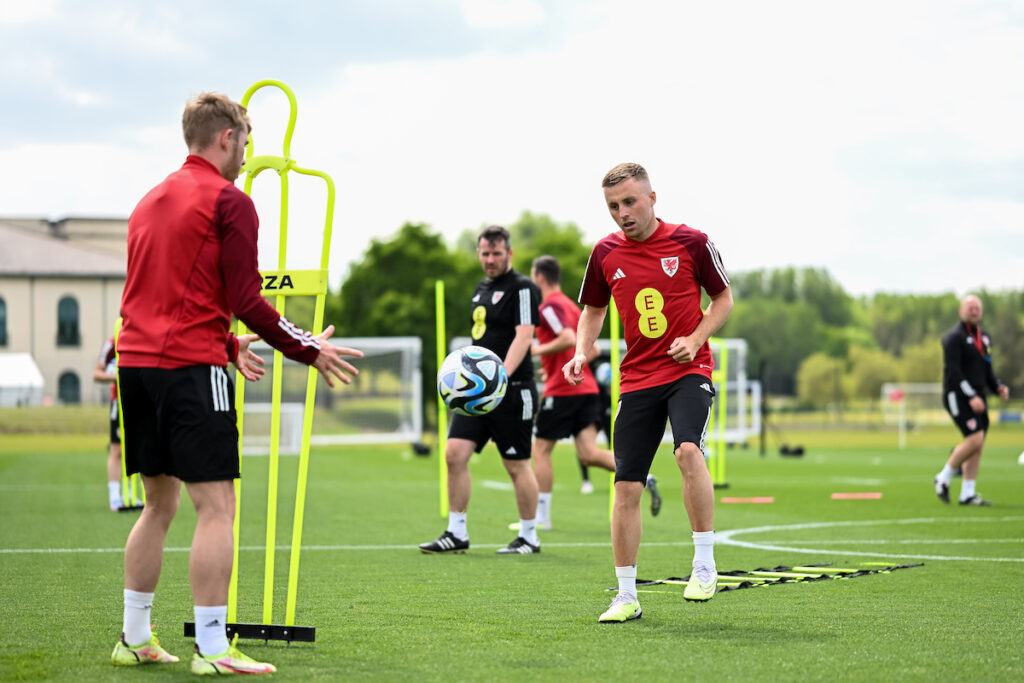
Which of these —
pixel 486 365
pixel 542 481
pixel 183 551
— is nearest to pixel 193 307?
pixel 486 365

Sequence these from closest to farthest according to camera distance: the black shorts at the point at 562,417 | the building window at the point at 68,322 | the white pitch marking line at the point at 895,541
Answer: the white pitch marking line at the point at 895,541
the black shorts at the point at 562,417
the building window at the point at 68,322

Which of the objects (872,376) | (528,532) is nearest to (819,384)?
(872,376)

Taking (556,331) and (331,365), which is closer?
(331,365)

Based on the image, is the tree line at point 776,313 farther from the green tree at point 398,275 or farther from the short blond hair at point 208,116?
the short blond hair at point 208,116

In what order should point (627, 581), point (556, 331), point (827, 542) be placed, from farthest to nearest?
point (556, 331)
point (827, 542)
point (627, 581)

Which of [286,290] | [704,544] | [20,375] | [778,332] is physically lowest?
[704,544]

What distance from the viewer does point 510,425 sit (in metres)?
9.12

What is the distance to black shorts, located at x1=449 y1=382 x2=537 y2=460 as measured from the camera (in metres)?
9.12

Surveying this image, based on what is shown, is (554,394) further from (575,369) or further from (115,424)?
(115,424)

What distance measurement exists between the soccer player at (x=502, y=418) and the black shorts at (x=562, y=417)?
60.6 inches

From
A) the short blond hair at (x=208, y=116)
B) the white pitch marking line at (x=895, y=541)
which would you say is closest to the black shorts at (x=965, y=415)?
the white pitch marking line at (x=895, y=541)

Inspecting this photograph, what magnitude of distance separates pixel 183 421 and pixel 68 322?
235 feet

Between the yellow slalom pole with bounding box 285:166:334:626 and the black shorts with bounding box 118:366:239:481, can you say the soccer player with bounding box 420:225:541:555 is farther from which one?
the black shorts with bounding box 118:366:239:481

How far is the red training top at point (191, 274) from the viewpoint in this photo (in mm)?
4453
